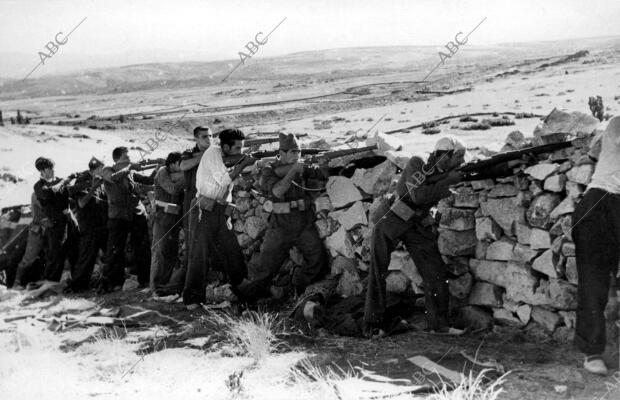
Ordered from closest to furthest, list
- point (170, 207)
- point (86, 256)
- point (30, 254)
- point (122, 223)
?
point (170, 207)
point (122, 223)
point (86, 256)
point (30, 254)

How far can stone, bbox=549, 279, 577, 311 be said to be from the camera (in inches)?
208

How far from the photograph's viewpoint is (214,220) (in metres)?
7.69

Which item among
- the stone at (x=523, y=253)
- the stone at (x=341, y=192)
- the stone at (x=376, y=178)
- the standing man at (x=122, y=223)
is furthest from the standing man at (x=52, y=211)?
the stone at (x=523, y=253)

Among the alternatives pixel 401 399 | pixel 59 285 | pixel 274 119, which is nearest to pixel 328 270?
pixel 401 399

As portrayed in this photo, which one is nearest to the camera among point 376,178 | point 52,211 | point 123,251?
point 376,178

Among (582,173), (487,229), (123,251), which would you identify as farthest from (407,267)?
(123,251)

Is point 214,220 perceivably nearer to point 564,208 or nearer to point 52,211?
point 52,211

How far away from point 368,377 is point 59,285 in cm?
694

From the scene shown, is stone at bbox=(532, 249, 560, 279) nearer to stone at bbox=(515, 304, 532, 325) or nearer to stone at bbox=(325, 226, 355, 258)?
stone at bbox=(515, 304, 532, 325)

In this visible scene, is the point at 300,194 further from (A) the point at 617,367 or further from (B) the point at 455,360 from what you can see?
(A) the point at 617,367

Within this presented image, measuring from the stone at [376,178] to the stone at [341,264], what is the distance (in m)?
0.87

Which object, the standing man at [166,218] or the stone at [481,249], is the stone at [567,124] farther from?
the standing man at [166,218]

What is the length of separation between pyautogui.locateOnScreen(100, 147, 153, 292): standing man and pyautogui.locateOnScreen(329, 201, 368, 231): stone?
363 centimetres

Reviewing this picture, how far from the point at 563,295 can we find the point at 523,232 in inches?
27.4
